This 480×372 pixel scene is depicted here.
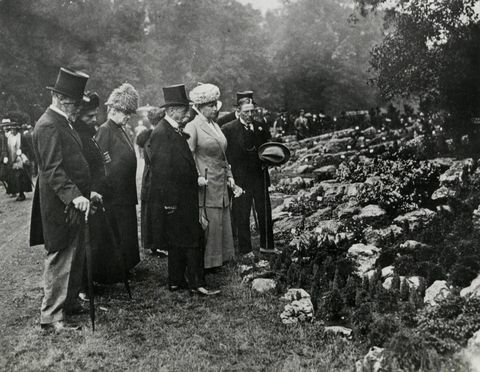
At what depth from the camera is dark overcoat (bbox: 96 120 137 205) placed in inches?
251

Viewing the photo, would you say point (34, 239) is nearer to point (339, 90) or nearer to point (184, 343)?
point (184, 343)

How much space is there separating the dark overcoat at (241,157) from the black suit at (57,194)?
305cm

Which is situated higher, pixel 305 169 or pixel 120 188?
pixel 305 169

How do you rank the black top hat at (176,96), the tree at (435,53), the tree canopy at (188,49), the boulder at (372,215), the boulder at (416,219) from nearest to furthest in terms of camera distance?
the black top hat at (176,96) → the boulder at (416,219) → the boulder at (372,215) → the tree at (435,53) → the tree canopy at (188,49)

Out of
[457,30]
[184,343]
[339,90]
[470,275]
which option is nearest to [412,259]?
[470,275]

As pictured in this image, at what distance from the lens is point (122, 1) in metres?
33.3

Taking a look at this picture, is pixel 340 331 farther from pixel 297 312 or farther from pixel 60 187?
pixel 60 187

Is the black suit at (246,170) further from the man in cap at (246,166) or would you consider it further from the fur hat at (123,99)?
the fur hat at (123,99)

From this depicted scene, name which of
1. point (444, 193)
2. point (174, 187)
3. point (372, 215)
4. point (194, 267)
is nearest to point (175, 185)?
point (174, 187)

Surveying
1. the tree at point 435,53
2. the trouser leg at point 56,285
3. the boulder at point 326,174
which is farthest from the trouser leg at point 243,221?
the tree at point 435,53

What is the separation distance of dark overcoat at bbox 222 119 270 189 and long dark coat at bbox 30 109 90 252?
303 cm

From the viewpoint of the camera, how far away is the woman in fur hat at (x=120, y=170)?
635 cm

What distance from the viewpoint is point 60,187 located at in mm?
4848

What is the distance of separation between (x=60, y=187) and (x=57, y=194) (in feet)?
0.27
